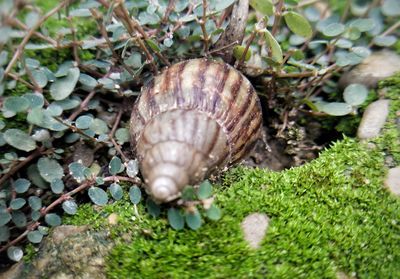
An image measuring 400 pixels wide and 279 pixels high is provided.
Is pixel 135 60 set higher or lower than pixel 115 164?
higher

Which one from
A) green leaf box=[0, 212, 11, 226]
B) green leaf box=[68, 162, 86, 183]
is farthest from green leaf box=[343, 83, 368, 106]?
green leaf box=[0, 212, 11, 226]

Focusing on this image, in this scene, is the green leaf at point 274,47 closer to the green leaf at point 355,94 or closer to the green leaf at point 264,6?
the green leaf at point 264,6

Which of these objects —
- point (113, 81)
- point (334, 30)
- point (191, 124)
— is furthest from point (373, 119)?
point (113, 81)

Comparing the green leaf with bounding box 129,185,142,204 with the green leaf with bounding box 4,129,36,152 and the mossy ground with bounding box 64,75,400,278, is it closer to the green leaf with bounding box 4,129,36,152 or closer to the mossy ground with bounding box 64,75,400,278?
the mossy ground with bounding box 64,75,400,278

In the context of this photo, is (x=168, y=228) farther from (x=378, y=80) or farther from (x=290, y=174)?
(x=378, y=80)

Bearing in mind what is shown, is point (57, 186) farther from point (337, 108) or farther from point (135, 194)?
point (337, 108)

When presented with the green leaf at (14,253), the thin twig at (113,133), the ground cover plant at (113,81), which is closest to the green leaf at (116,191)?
the ground cover plant at (113,81)
